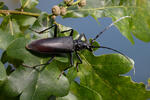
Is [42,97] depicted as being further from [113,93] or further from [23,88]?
[113,93]

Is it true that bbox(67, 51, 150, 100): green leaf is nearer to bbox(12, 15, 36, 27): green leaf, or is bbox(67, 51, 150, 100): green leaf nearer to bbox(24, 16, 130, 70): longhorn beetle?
bbox(24, 16, 130, 70): longhorn beetle

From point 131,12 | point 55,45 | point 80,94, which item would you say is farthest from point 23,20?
point 131,12

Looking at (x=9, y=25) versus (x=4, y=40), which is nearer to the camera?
(x=4, y=40)

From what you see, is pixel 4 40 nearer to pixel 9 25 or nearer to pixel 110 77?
pixel 9 25

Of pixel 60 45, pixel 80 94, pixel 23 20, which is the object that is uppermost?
pixel 23 20

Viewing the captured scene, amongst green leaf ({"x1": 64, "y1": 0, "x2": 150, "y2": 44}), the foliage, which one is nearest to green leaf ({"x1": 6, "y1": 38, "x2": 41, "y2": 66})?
the foliage

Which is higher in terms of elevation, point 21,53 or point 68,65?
point 21,53

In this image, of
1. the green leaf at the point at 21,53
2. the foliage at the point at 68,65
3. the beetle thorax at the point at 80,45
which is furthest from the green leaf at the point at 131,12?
the green leaf at the point at 21,53

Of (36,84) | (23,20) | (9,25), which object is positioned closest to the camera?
(36,84)

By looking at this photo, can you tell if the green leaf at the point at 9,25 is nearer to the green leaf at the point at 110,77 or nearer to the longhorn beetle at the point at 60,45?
the longhorn beetle at the point at 60,45
